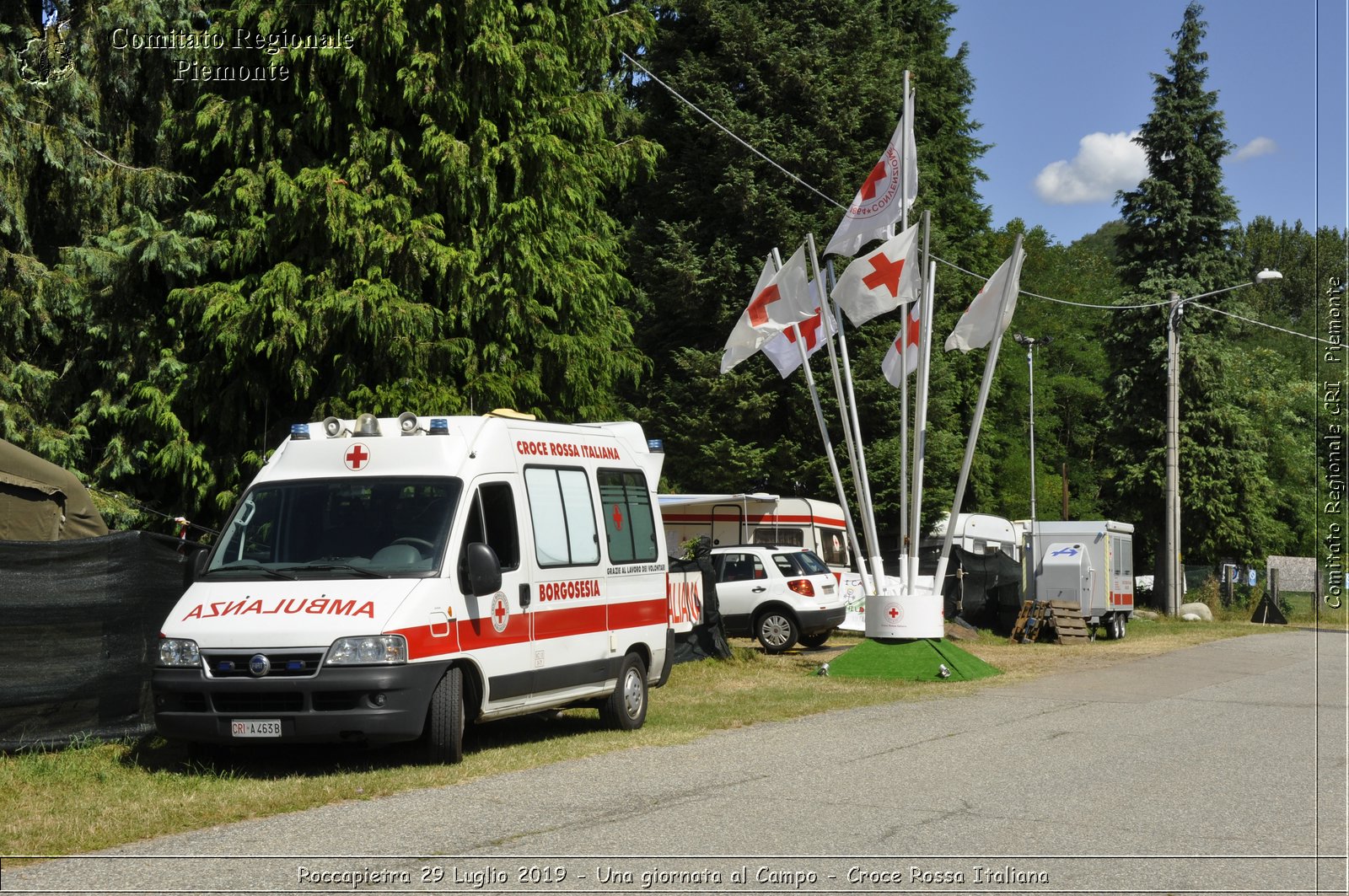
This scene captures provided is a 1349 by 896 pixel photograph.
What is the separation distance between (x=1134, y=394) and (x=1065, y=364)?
23681 mm

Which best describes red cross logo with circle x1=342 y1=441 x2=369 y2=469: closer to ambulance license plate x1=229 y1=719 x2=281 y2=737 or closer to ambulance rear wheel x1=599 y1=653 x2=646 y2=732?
ambulance license plate x1=229 y1=719 x2=281 y2=737

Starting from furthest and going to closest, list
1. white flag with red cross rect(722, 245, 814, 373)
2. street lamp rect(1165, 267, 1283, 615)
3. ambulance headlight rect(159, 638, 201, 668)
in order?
street lamp rect(1165, 267, 1283, 615)
white flag with red cross rect(722, 245, 814, 373)
ambulance headlight rect(159, 638, 201, 668)

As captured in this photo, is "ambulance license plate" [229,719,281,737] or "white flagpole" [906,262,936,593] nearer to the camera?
"ambulance license plate" [229,719,281,737]

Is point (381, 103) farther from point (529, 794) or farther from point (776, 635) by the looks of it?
point (529, 794)

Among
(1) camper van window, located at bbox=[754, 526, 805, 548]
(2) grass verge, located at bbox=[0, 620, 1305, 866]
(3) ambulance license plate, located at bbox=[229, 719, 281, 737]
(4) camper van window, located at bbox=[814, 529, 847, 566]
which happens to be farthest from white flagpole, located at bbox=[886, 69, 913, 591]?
(3) ambulance license plate, located at bbox=[229, 719, 281, 737]

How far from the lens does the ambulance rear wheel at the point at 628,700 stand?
12703 millimetres

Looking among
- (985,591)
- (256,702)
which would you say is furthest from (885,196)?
(985,591)

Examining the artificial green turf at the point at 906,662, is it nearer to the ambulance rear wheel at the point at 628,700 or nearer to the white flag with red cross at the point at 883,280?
the white flag with red cross at the point at 883,280

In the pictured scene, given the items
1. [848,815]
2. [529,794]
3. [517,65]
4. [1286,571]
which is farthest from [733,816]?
[1286,571]

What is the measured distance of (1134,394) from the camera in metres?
48.4

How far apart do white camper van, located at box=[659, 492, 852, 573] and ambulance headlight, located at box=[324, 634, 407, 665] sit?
1893 centimetres

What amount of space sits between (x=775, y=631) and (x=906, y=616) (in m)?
5.39

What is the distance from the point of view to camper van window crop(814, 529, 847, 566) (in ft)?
101

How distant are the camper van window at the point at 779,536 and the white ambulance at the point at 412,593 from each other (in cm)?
1635
